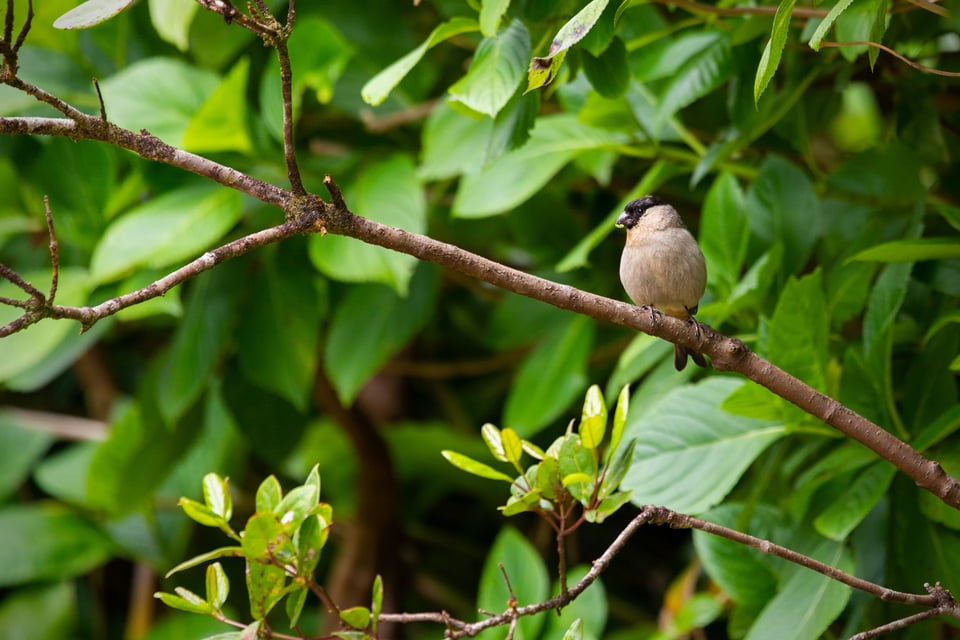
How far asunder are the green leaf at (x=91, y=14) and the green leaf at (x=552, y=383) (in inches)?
58.8

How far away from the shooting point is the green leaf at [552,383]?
248 cm

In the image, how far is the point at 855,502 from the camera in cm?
170

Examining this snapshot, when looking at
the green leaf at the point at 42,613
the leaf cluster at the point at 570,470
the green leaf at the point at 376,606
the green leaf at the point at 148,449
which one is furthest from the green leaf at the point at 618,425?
the green leaf at the point at 42,613

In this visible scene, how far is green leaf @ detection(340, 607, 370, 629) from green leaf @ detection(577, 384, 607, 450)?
369 millimetres

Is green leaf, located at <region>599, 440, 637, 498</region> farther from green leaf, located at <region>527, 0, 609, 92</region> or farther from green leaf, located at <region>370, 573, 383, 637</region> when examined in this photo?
green leaf, located at <region>527, 0, 609, 92</region>

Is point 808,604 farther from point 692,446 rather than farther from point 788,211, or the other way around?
point 788,211

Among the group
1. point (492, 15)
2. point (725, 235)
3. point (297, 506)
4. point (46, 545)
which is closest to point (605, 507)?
point (297, 506)

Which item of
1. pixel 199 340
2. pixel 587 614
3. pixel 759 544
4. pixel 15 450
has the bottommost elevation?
pixel 15 450

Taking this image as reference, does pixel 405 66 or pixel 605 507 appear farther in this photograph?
pixel 405 66

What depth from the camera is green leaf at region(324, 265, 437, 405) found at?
260 cm

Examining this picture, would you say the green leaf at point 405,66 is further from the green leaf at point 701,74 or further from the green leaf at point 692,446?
the green leaf at point 692,446

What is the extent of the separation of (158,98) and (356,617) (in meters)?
1.58

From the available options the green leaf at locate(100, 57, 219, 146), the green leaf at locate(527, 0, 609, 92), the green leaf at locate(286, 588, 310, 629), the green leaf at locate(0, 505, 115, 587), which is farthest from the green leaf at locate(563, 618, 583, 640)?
the green leaf at locate(0, 505, 115, 587)

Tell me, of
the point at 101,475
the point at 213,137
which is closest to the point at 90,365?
the point at 101,475
